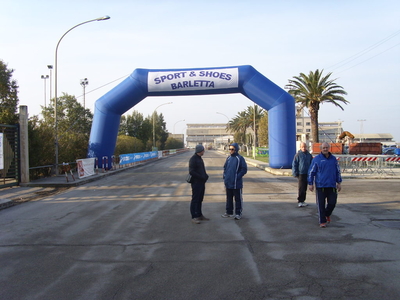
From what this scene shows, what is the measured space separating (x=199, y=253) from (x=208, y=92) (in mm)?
17740

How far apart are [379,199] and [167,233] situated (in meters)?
7.34

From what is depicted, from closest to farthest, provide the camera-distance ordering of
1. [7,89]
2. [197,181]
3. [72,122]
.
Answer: [197,181], [7,89], [72,122]

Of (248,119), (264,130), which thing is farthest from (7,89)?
(248,119)

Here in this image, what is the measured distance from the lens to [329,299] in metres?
3.93

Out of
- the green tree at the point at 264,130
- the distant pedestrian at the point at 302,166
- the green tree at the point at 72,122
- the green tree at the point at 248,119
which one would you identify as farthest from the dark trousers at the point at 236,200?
the green tree at the point at 248,119

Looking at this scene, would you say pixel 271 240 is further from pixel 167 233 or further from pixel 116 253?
pixel 116 253

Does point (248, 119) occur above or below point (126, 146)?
above

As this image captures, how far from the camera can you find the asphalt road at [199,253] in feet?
13.9

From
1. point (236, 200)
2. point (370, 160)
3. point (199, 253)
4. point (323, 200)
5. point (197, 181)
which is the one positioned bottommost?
point (199, 253)

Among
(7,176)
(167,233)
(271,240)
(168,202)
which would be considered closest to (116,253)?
(167,233)

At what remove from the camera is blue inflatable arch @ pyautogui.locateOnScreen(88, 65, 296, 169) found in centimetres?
2188

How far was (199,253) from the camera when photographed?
565cm

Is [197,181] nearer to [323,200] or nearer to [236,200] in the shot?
[236,200]

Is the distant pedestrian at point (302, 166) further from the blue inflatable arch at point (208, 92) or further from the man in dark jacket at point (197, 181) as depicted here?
the blue inflatable arch at point (208, 92)
